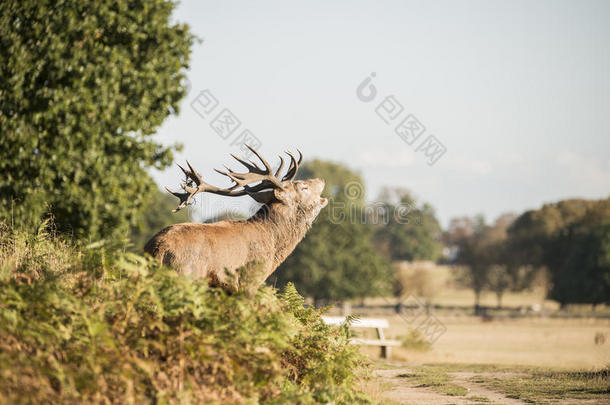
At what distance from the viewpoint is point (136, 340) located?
7.66 meters

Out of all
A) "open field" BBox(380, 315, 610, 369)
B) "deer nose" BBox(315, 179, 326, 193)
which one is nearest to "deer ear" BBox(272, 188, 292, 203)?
"deer nose" BBox(315, 179, 326, 193)

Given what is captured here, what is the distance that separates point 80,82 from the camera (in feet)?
25.8

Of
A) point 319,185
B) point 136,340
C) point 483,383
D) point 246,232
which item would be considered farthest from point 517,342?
point 136,340

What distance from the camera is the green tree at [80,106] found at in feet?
25.7

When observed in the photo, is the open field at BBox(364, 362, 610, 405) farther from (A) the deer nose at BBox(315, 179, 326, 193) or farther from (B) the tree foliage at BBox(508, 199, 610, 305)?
(B) the tree foliage at BBox(508, 199, 610, 305)

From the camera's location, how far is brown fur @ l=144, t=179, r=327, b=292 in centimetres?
927

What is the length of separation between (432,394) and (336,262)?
33867 millimetres

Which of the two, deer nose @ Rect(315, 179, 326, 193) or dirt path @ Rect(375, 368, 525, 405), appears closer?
dirt path @ Rect(375, 368, 525, 405)

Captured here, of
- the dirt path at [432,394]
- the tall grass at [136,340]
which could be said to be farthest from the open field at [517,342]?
the tall grass at [136,340]

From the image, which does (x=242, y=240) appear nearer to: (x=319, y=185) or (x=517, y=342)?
(x=319, y=185)

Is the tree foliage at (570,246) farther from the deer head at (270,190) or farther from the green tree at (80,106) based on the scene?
the green tree at (80,106)

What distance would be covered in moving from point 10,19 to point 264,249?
4.66 meters

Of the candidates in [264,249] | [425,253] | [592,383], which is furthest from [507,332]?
[425,253]

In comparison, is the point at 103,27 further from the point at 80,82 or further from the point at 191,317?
the point at 191,317
